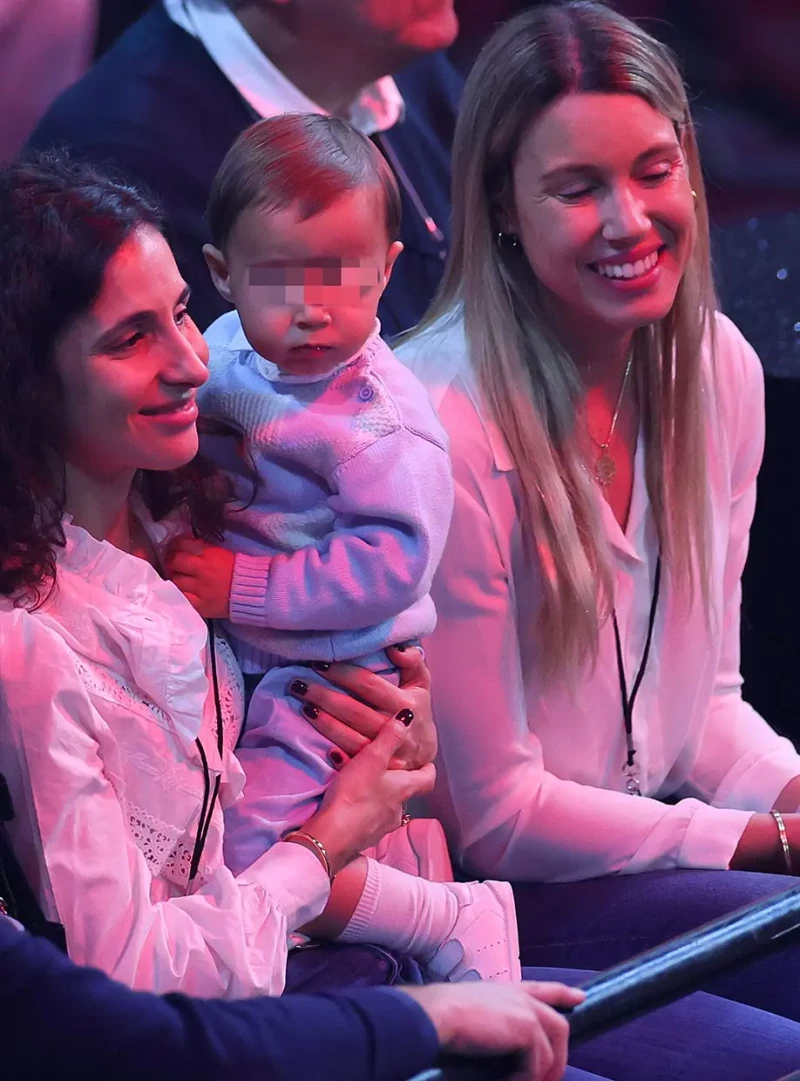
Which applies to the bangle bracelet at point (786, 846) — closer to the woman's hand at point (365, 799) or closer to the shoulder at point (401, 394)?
the woman's hand at point (365, 799)

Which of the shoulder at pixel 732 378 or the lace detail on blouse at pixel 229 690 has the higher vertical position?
the shoulder at pixel 732 378

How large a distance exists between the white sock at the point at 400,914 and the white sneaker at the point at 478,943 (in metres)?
0.01

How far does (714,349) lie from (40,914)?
1.23 m

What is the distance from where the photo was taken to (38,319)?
4.32ft

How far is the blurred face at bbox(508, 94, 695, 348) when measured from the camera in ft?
5.91

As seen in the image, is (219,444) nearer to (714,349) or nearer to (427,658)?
(427,658)

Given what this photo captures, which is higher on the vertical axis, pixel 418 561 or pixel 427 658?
pixel 418 561

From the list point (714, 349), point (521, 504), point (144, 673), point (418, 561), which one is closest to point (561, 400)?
point (521, 504)

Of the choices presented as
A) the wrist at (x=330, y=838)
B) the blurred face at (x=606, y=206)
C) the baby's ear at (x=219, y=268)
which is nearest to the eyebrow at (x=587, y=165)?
the blurred face at (x=606, y=206)

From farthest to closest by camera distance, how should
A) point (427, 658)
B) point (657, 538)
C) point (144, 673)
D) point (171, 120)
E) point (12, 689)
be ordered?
1. point (171, 120)
2. point (657, 538)
3. point (427, 658)
4. point (144, 673)
5. point (12, 689)

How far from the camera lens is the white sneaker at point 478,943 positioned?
157 centimetres

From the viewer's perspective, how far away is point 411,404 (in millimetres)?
1582

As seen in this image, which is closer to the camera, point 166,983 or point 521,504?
point 166,983

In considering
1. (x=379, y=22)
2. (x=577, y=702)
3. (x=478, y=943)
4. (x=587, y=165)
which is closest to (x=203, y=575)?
(x=478, y=943)
